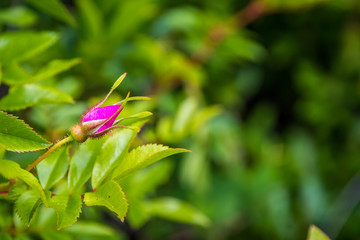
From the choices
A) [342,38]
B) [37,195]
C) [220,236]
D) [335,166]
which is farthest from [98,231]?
[342,38]

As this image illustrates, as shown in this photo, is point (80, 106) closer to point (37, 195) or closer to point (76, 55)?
point (76, 55)

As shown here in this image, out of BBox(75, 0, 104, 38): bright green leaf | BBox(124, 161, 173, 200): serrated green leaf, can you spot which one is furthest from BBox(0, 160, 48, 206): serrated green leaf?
BBox(75, 0, 104, 38): bright green leaf

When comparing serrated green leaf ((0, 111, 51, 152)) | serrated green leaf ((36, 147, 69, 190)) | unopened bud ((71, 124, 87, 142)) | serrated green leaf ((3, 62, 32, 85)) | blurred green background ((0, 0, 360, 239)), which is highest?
unopened bud ((71, 124, 87, 142))

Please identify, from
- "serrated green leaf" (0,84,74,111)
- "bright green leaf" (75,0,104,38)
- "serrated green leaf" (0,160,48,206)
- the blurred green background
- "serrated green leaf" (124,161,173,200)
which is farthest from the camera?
the blurred green background

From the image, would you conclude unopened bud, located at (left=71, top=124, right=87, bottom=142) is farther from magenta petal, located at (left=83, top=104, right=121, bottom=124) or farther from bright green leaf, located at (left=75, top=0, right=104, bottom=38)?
bright green leaf, located at (left=75, top=0, right=104, bottom=38)

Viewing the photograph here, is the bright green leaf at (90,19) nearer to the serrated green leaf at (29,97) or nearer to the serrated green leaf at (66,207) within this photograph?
the serrated green leaf at (29,97)

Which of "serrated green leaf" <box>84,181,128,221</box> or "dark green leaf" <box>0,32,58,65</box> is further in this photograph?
"dark green leaf" <box>0,32,58,65</box>
